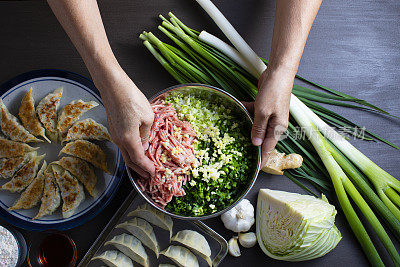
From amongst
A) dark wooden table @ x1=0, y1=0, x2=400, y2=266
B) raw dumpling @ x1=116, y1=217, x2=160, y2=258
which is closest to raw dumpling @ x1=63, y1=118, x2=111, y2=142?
dark wooden table @ x1=0, y1=0, x2=400, y2=266

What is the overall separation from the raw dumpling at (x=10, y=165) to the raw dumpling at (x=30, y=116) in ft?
0.52

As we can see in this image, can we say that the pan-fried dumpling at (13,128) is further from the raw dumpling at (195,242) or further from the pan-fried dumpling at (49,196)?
the raw dumpling at (195,242)

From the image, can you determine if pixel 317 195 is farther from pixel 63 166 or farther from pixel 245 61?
pixel 63 166

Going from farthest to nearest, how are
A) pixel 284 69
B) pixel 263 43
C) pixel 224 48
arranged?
pixel 263 43
pixel 224 48
pixel 284 69

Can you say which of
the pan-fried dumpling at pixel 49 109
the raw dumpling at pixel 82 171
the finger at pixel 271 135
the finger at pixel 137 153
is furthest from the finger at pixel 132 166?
the pan-fried dumpling at pixel 49 109

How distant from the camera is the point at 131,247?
1865 mm

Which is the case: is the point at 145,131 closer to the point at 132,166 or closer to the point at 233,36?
the point at 132,166

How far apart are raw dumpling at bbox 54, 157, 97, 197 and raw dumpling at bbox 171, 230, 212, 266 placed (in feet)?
1.82

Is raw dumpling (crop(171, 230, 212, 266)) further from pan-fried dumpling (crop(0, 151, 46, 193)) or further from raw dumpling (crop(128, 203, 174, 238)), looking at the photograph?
pan-fried dumpling (crop(0, 151, 46, 193))

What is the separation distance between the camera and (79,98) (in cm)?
201

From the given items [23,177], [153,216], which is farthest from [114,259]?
[23,177]

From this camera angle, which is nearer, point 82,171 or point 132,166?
point 132,166

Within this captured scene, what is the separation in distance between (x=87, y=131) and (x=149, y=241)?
0.72m

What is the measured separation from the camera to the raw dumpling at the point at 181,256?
1.86 m
